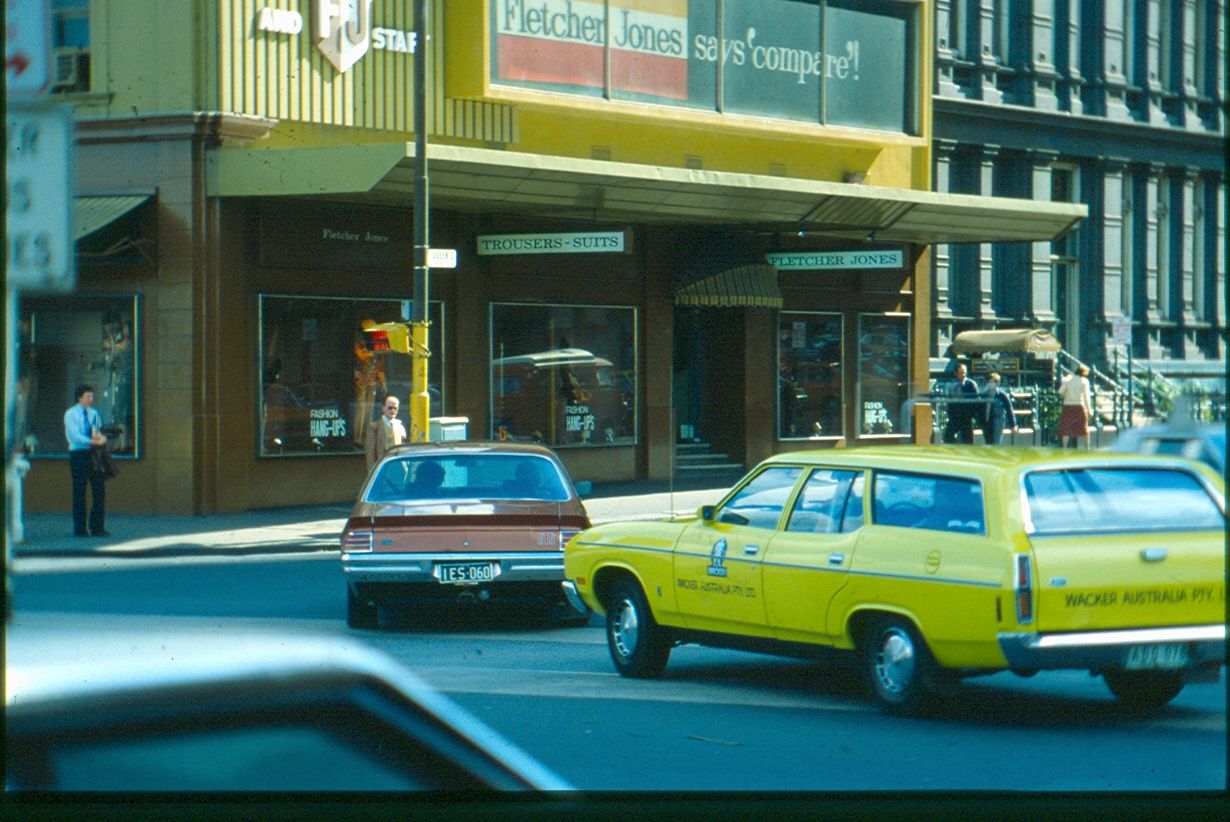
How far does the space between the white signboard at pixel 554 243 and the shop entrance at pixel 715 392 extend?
168cm

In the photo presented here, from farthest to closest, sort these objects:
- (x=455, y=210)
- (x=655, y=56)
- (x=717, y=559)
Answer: (x=655, y=56) < (x=455, y=210) < (x=717, y=559)

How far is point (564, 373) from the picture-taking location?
27109 millimetres

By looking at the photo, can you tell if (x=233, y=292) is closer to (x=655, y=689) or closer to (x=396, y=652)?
(x=396, y=652)

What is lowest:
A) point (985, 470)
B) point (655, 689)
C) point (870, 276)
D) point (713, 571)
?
point (655, 689)

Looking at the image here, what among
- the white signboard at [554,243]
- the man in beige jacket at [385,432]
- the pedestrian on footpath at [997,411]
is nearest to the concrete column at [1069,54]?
the pedestrian on footpath at [997,411]

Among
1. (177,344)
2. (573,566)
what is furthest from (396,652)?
(177,344)

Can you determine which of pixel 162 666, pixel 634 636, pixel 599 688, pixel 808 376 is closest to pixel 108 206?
pixel 634 636

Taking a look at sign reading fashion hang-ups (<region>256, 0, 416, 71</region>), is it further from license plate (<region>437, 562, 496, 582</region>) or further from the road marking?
the road marking

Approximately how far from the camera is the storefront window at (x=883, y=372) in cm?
664

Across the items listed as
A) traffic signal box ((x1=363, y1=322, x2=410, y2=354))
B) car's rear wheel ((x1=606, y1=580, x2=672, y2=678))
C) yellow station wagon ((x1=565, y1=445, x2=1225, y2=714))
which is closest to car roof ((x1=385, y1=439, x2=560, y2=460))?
yellow station wagon ((x1=565, y1=445, x2=1225, y2=714))

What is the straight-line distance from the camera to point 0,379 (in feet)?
11.1

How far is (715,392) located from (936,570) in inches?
257

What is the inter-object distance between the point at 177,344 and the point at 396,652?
1137 centimetres

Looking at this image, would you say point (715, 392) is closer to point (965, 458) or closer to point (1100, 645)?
point (965, 458)
